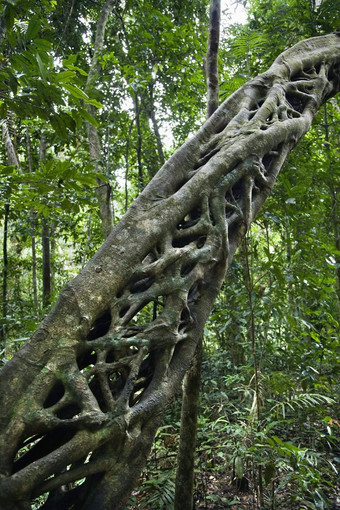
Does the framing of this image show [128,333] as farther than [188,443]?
No

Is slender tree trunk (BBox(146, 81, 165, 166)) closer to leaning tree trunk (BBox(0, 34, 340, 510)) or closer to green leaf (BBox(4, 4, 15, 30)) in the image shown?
leaning tree trunk (BBox(0, 34, 340, 510))

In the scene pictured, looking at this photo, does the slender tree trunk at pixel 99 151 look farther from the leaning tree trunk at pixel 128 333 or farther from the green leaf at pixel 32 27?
the green leaf at pixel 32 27

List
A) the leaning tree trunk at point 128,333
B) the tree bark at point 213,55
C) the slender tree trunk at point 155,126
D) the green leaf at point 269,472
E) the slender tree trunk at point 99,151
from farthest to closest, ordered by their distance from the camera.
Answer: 1. the slender tree trunk at point 155,126
2. the slender tree trunk at point 99,151
3. the tree bark at point 213,55
4. the green leaf at point 269,472
5. the leaning tree trunk at point 128,333

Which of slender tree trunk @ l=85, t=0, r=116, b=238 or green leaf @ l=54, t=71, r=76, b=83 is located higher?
slender tree trunk @ l=85, t=0, r=116, b=238

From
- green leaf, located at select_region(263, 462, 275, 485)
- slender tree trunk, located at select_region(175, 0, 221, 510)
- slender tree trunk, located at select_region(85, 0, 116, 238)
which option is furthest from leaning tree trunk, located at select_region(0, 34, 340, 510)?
slender tree trunk, located at select_region(85, 0, 116, 238)

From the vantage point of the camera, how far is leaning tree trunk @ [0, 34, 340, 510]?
4.87 ft

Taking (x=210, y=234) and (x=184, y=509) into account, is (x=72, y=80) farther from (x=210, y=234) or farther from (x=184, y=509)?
(x=184, y=509)

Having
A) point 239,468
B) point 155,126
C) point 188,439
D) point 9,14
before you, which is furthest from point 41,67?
point 155,126

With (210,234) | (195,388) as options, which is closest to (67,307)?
(210,234)

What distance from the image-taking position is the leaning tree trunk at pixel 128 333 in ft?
4.87

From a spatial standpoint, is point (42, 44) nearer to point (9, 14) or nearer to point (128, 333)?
point (9, 14)

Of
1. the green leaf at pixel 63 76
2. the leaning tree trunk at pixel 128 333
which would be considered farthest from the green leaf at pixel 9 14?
the leaning tree trunk at pixel 128 333

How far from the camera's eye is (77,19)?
6109 millimetres

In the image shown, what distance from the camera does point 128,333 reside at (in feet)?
5.87
